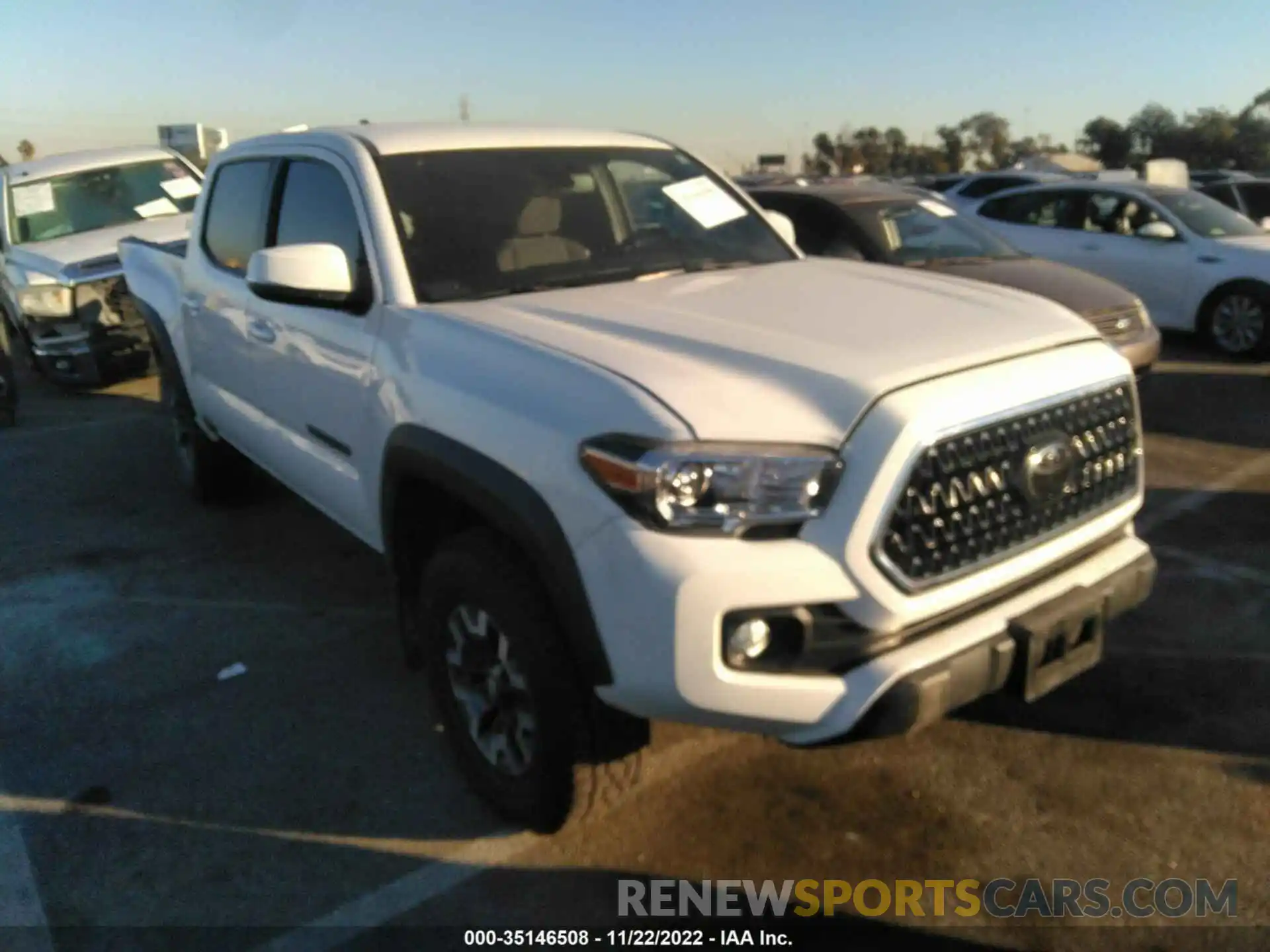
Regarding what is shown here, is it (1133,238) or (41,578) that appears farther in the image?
(1133,238)

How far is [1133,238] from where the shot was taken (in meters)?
9.84

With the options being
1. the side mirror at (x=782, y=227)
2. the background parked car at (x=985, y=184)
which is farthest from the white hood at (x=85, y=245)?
the background parked car at (x=985, y=184)

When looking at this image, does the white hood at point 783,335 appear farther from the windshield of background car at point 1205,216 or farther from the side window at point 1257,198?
the side window at point 1257,198

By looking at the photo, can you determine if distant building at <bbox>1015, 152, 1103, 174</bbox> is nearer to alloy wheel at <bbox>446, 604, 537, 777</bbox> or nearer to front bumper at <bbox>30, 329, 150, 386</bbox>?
front bumper at <bbox>30, 329, 150, 386</bbox>

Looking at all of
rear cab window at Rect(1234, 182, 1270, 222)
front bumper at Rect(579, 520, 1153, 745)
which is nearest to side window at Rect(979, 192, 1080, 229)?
rear cab window at Rect(1234, 182, 1270, 222)

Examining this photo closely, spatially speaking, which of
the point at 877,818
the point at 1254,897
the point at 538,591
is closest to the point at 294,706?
the point at 538,591

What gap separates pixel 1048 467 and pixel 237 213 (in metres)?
3.64

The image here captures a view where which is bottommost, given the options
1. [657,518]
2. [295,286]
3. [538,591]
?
[538,591]

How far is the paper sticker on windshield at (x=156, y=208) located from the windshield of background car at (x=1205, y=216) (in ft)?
28.7

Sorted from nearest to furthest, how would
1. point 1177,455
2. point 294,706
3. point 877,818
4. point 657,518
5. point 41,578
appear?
point 657,518 < point 877,818 < point 294,706 < point 41,578 < point 1177,455

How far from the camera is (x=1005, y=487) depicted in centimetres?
258

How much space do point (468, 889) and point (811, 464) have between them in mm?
1456

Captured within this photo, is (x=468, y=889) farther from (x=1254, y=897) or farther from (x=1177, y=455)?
(x=1177, y=455)

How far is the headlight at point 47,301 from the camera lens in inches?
351
